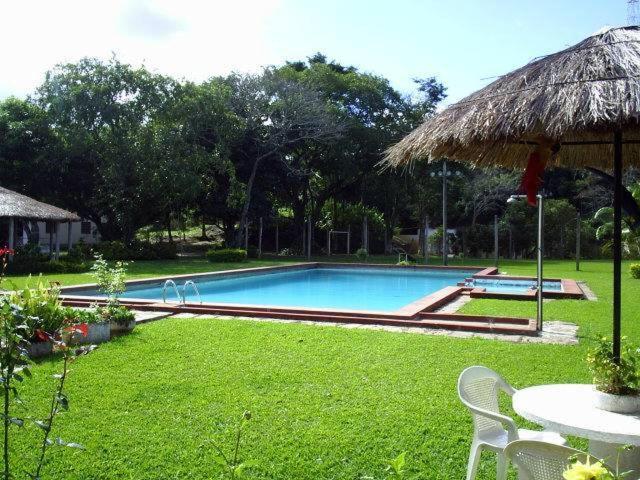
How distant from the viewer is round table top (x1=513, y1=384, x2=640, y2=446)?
2.66 meters

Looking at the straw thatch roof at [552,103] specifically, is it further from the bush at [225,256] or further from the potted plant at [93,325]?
the bush at [225,256]

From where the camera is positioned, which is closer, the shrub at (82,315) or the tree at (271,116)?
the shrub at (82,315)

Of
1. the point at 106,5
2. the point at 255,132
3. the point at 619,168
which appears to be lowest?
the point at 619,168

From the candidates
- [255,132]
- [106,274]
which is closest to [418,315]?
[106,274]

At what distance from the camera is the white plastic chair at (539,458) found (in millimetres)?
2166

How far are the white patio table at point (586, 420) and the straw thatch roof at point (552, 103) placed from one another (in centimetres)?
154

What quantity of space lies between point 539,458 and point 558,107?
2166mm

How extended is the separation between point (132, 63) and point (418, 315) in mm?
20352

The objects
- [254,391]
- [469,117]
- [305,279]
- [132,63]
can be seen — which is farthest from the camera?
[132,63]

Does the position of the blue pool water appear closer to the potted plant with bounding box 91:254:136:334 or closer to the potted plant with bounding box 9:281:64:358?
the potted plant with bounding box 91:254:136:334

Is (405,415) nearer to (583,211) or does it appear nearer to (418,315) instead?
Answer: (418,315)

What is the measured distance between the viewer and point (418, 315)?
9352mm

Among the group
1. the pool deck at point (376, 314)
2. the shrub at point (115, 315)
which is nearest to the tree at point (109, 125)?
the pool deck at point (376, 314)

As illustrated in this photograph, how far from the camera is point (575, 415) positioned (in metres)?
2.88
